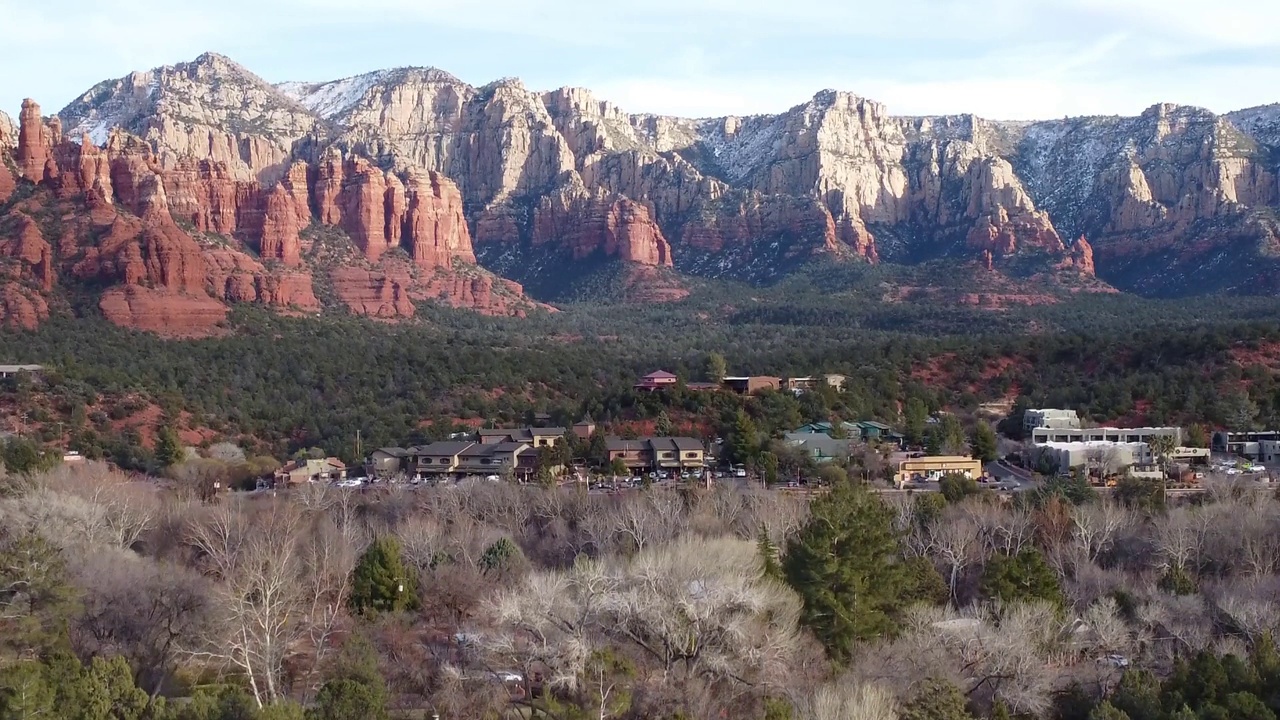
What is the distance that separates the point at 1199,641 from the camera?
39562 millimetres

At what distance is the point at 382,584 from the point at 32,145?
9116 cm

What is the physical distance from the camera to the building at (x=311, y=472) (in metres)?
66.1

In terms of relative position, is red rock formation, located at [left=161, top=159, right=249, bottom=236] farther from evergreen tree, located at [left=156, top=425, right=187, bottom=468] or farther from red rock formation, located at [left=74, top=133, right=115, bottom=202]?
evergreen tree, located at [left=156, top=425, right=187, bottom=468]

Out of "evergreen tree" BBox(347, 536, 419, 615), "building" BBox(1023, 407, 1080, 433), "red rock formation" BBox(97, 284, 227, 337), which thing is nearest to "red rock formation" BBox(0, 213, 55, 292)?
"red rock formation" BBox(97, 284, 227, 337)

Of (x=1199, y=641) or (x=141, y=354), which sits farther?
(x=141, y=354)

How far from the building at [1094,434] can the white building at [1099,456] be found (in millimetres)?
1699

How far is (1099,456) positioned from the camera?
64188mm

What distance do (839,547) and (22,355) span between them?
6915 centimetres

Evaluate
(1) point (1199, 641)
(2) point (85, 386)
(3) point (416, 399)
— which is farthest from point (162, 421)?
(1) point (1199, 641)

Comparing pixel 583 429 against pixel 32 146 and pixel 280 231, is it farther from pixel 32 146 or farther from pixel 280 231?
pixel 280 231

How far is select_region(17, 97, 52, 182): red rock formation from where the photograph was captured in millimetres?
118312

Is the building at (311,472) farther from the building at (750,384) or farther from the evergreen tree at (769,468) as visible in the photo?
the building at (750,384)

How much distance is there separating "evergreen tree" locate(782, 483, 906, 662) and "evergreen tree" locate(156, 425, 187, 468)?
38.5 metres

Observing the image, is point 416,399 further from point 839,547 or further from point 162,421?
point 839,547
